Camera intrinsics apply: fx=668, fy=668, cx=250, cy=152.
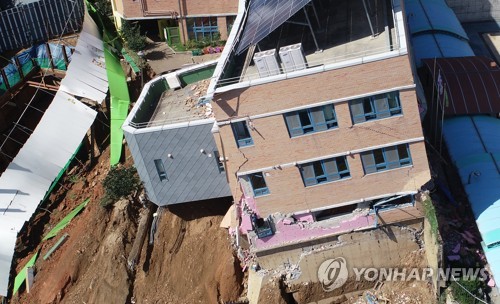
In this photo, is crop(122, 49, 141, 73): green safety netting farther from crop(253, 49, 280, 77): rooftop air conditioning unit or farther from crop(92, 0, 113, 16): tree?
crop(253, 49, 280, 77): rooftop air conditioning unit

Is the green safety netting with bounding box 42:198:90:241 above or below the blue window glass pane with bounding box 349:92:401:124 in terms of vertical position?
below

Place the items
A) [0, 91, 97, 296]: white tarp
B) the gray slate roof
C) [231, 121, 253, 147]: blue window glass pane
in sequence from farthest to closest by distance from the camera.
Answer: [0, 91, 97, 296]: white tarp
the gray slate roof
[231, 121, 253, 147]: blue window glass pane

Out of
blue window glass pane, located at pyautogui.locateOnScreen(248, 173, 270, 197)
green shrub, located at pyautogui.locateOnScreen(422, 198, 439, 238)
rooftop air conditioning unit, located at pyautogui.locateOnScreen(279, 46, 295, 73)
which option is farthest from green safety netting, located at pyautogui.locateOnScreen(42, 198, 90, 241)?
green shrub, located at pyautogui.locateOnScreen(422, 198, 439, 238)

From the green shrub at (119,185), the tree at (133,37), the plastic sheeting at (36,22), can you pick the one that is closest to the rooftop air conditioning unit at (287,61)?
the green shrub at (119,185)

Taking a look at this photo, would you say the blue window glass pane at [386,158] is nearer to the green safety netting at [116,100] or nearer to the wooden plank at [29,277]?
the green safety netting at [116,100]

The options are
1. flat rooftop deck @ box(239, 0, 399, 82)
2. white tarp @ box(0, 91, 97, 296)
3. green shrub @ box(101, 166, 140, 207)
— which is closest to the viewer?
flat rooftop deck @ box(239, 0, 399, 82)

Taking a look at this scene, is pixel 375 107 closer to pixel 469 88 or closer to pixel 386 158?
pixel 386 158

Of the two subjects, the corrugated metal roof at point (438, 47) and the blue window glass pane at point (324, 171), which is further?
the corrugated metal roof at point (438, 47)
